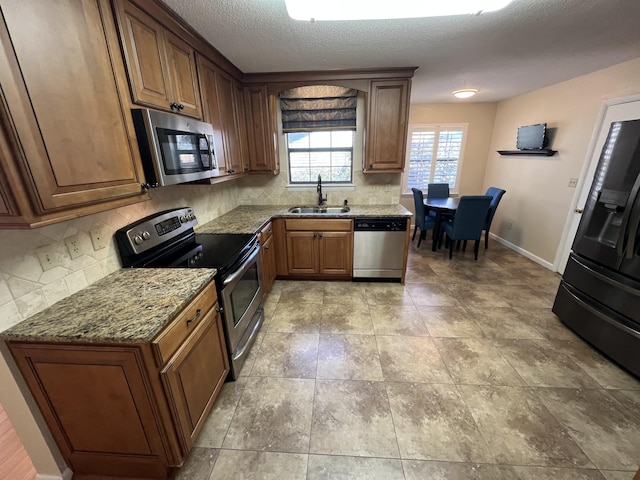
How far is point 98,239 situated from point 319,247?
82.1 inches

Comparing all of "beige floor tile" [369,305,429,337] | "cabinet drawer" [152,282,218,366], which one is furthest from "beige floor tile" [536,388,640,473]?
"cabinet drawer" [152,282,218,366]

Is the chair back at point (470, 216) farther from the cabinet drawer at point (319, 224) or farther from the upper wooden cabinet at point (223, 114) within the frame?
the upper wooden cabinet at point (223, 114)

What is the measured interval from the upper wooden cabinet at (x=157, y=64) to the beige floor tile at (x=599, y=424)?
306 centimetres

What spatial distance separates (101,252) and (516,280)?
4.25 m

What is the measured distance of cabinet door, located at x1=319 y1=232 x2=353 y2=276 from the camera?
306cm

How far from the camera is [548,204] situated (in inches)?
144

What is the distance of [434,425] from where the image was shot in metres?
1.55

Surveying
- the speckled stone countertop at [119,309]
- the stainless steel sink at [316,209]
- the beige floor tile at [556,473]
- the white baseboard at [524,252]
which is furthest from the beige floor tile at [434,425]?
the white baseboard at [524,252]

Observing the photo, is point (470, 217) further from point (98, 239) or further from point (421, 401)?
point (98, 239)

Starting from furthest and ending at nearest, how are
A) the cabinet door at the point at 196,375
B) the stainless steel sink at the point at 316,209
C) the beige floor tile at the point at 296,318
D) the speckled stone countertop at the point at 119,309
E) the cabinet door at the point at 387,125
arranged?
the stainless steel sink at the point at 316,209
the cabinet door at the point at 387,125
the beige floor tile at the point at 296,318
the cabinet door at the point at 196,375
the speckled stone countertop at the point at 119,309

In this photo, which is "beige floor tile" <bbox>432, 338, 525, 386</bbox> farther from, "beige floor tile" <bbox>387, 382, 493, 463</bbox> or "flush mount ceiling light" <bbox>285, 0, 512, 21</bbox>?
"flush mount ceiling light" <bbox>285, 0, 512, 21</bbox>

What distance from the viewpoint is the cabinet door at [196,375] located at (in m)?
1.18

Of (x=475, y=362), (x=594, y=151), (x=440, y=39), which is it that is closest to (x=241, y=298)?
(x=475, y=362)

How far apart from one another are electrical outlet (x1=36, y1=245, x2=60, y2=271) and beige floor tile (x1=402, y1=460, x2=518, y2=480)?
2035mm
